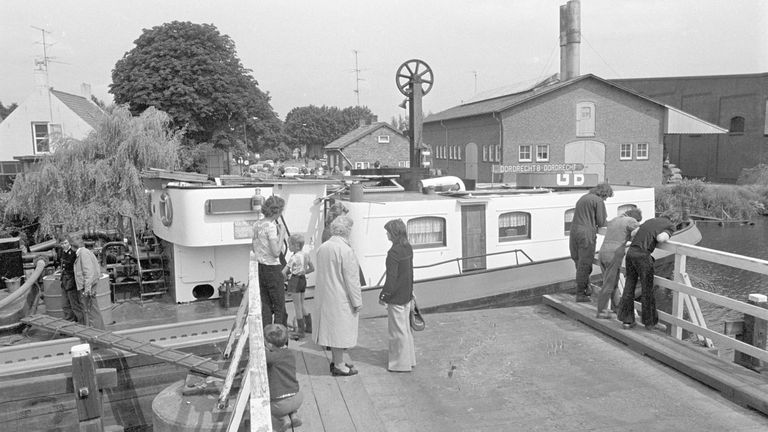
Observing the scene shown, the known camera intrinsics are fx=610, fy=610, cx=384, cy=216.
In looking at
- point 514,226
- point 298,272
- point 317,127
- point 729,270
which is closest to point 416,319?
point 298,272

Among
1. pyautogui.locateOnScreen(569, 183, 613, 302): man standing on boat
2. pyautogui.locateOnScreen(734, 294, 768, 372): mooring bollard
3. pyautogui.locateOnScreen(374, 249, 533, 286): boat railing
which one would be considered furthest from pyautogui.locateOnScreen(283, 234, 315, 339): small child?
pyautogui.locateOnScreen(734, 294, 768, 372): mooring bollard

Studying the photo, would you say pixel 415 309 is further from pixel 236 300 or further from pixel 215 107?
pixel 215 107

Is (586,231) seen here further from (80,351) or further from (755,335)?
(80,351)

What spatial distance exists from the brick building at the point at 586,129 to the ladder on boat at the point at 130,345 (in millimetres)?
31325

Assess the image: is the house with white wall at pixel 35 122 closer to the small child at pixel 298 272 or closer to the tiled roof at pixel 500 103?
the tiled roof at pixel 500 103

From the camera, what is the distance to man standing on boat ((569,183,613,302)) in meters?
8.43

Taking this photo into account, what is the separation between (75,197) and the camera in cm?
2119

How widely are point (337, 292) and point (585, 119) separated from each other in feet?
118

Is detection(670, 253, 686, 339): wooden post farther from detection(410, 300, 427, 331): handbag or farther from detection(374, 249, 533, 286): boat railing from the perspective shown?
detection(374, 249, 533, 286): boat railing

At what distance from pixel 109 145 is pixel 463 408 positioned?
19.8m

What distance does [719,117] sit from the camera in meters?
45.1

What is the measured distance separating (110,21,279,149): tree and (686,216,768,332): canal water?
1090 inches

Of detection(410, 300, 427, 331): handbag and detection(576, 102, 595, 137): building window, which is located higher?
detection(576, 102, 595, 137): building window

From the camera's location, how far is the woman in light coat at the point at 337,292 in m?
5.91
